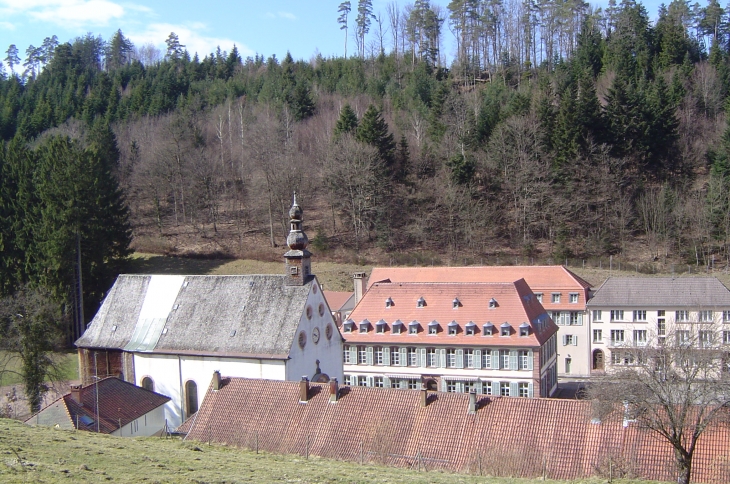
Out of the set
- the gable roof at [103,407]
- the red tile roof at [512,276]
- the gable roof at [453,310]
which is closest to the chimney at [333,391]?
the gable roof at [103,407]

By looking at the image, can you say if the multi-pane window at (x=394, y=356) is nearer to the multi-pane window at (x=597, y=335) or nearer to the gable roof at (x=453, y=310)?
the gable roof at (x=453, y=310)

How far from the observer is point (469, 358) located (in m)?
37.2

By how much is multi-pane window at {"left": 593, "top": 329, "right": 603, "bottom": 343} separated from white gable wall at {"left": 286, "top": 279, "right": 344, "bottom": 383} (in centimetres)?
1859

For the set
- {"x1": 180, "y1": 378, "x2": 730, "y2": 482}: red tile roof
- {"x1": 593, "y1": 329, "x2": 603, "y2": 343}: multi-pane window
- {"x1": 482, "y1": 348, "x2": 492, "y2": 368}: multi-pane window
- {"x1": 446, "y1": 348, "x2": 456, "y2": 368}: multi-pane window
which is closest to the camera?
{"x1": 180, "y1": 378, "x2": 730, "y2": 482}: red tile roof

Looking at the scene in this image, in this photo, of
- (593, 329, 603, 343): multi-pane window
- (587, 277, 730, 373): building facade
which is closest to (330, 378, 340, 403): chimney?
(587, 277, 730, 373): building facade

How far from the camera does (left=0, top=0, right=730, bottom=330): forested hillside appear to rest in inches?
2010

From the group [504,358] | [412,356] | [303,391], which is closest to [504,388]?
[504,358]

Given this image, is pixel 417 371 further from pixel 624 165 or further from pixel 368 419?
pixel 624 165

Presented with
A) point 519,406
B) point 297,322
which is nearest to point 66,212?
point 297,322

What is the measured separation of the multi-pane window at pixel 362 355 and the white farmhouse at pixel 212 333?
238 inches

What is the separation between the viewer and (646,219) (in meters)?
57.0

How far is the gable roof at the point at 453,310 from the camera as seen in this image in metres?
36.8

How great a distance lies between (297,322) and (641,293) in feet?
79.7

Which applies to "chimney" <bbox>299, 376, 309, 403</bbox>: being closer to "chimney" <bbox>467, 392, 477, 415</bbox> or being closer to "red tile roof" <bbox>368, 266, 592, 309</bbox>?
"chimney" <bbox>467, 392, 477, 415</bbox>
